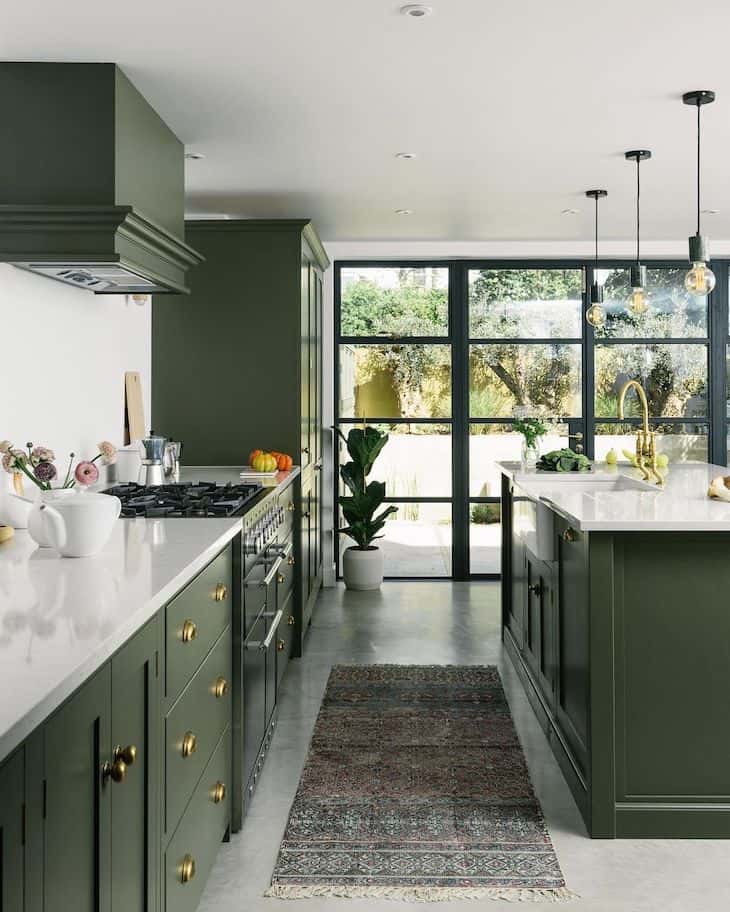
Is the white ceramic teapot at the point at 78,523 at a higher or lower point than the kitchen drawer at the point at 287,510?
higher

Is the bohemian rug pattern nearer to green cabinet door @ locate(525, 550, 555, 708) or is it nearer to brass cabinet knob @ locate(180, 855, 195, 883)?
green cabinet door @ locate(525, 550, 555, 708)

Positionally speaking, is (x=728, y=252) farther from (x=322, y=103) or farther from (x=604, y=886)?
(x=604, y=886)

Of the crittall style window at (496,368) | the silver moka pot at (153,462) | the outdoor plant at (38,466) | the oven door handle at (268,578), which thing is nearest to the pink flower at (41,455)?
the outdoor plant at (38,466)

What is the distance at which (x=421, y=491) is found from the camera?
7145 mm

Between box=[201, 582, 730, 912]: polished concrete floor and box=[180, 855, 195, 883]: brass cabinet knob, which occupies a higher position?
box=[180, 855, 195, 883]: brass cabinet knob

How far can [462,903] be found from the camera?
2.51m

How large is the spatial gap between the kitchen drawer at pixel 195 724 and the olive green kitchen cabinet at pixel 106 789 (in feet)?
0.50

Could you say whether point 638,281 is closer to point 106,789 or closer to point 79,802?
point 106,789

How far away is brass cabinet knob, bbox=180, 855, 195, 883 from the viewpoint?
7.10 feet

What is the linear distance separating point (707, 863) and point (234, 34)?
112 inches

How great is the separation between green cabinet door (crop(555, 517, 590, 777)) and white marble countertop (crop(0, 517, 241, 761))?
1140mm

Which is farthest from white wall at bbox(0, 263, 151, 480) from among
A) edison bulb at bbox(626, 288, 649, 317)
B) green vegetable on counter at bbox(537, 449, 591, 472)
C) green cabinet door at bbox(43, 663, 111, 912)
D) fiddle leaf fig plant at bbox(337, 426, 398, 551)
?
edison bulb at bbox(626, 288, 649, 317)

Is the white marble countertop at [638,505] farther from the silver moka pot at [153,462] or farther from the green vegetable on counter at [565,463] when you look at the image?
the silver moka pot at [153,462]

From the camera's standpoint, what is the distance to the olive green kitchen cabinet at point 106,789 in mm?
1337
